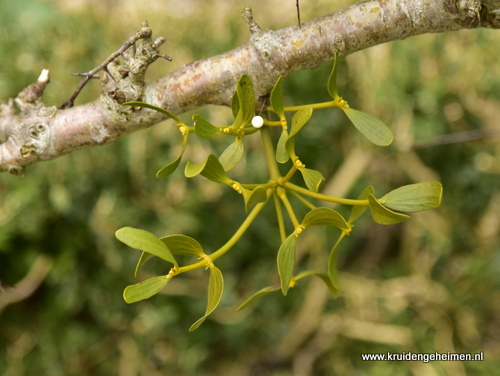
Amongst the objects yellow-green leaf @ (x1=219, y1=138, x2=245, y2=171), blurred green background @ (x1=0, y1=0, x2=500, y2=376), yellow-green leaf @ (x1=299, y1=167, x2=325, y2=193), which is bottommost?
blurred green background @ (x1=0, y1=0, x2=500, y2=376)

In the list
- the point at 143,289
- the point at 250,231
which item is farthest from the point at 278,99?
the point at 250,231

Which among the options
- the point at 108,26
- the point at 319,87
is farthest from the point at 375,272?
the point at 108,26

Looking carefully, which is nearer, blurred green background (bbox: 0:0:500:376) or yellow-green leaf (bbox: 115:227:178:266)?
yellow-green leaf (bbox: 115:227:178:266)

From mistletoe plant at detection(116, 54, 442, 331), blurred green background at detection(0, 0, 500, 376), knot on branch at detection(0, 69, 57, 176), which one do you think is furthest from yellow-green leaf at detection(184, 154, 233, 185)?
blurred green background at detection(0, 0, 500, 376)

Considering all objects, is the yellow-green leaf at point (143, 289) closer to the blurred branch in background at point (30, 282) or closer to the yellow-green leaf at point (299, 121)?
the yellow-green leaf at point (299, 121)

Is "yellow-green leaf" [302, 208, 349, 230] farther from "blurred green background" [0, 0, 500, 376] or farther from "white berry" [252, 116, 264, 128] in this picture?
"blurred green background" [0, 0, 500, 376]

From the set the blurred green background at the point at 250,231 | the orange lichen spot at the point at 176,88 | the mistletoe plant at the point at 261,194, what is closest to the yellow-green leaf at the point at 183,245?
the mistletoe plant at the point at 261,194

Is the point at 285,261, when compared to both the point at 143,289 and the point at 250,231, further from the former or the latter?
the point at 250,231
